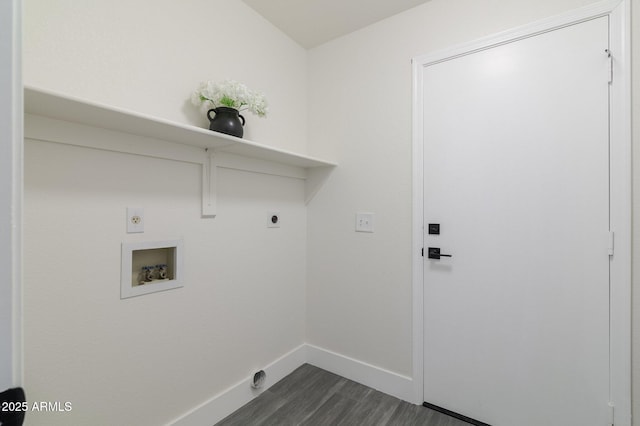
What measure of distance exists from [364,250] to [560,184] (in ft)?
3.74

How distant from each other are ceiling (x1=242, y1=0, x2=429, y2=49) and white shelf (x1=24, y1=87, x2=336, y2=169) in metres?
0.97

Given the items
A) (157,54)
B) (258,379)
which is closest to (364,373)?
(258,379)

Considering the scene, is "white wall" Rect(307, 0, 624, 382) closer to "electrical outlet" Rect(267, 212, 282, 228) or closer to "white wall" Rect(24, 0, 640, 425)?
"white wall" Rect(24, 0, 640, 425)

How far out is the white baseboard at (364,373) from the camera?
5.88 feet

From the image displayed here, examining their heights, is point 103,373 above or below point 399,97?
below

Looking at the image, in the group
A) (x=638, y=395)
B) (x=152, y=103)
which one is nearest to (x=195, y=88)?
(x=152, y=103)

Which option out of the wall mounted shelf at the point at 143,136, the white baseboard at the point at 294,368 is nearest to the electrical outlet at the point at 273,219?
the wall mounted shelf at the point at 143,136

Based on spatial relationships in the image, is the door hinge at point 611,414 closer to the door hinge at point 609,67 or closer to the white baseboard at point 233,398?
the door hinge at point 609,67

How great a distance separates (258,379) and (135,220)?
4.15ft

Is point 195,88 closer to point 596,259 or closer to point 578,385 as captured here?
point 596,259

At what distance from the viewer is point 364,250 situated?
200 centimetres

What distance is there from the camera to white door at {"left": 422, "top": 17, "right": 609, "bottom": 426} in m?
1.32

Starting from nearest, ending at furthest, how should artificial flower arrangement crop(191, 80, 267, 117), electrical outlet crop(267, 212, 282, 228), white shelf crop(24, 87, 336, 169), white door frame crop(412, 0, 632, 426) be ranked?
white shelf crop(24, 87, 336, 169)
white door frame crop(412, 0, 632, 426)
artificial flower arrangement crop(191, 80, 267, 117)
electrical outlet crop(267, 212, 282, 228)

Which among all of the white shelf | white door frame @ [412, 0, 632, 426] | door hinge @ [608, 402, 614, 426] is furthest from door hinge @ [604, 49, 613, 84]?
the white shelf
